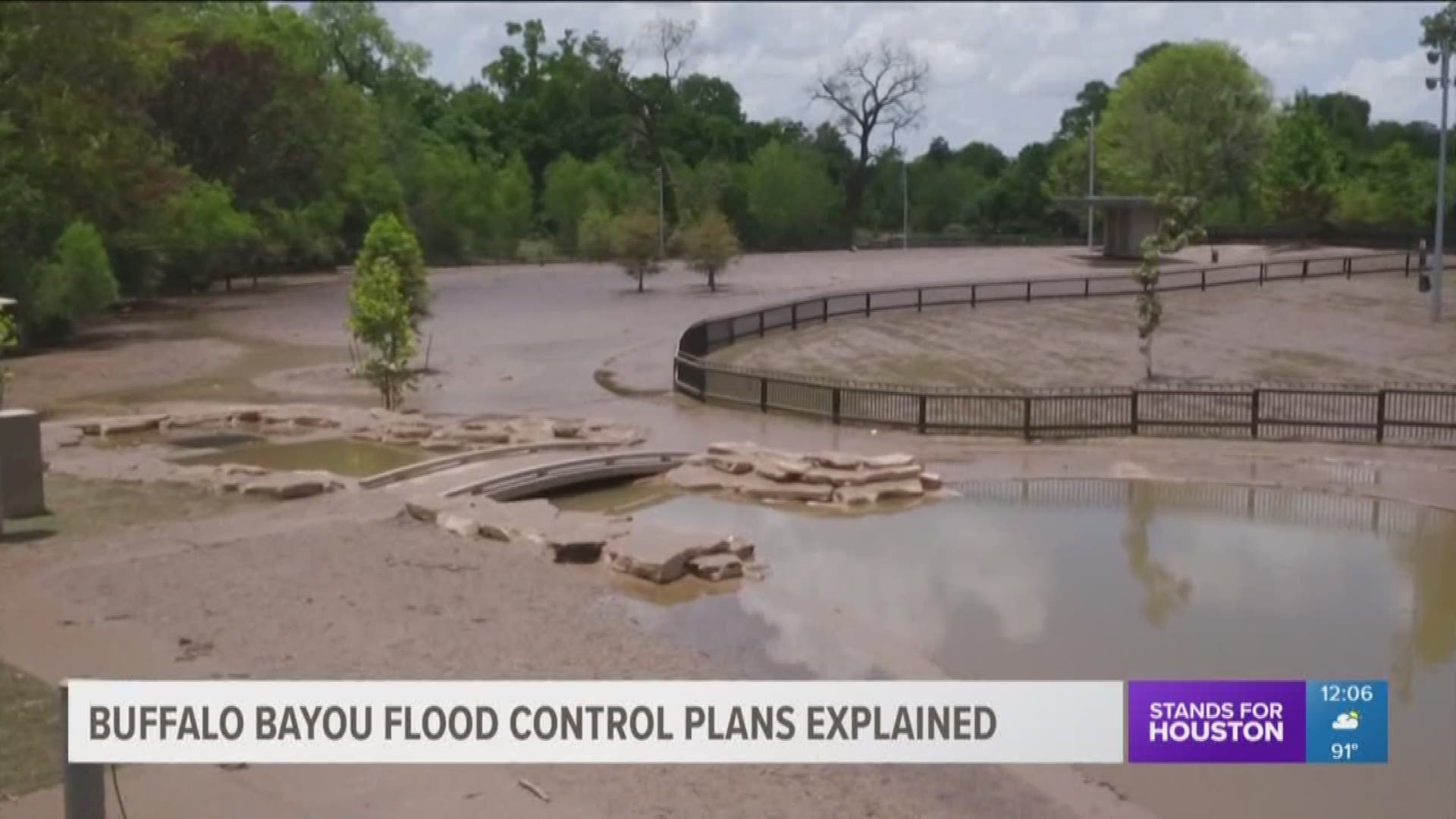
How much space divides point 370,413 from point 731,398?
264 inches

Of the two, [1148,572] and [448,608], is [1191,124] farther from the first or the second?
[448,608]

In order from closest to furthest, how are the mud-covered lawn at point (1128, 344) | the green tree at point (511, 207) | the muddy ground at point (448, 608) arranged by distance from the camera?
the muddy ground at point (448, 608) → the mud-covered lawn at point (1128, 344) → the green tree at point (511, 207)

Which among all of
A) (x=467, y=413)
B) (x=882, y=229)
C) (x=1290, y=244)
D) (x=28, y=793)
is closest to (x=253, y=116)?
(x=467, y=413)

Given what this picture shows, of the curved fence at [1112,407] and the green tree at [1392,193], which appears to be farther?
the green tree at [1392,193]

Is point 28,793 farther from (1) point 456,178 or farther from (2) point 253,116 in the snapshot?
(1) point 456,178

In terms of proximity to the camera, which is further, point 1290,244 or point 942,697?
point 1290,244

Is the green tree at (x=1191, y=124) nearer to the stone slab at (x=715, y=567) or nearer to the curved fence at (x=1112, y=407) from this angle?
the curved fence at (x=1112, y=407)

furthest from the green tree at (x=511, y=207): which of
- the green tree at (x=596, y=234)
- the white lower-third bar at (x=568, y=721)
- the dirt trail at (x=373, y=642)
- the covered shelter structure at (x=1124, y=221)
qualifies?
the white lower-third bar at (x=568, y=721)

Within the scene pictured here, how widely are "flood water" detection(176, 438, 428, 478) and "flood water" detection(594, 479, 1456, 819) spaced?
5.11 meters

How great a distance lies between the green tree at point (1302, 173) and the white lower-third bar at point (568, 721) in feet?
252

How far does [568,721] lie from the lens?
6254mm

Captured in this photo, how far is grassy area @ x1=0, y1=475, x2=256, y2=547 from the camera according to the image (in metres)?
16.5

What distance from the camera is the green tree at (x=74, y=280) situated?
1540 inches

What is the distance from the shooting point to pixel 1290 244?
245 feet
